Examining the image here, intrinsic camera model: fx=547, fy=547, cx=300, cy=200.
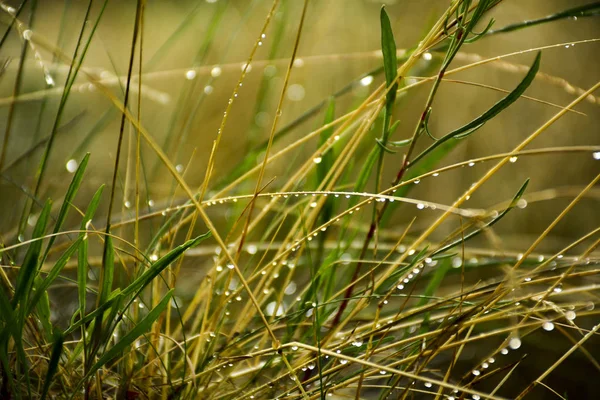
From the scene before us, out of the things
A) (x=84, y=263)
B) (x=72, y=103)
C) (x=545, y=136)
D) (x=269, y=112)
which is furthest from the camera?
(x=72, y=103)

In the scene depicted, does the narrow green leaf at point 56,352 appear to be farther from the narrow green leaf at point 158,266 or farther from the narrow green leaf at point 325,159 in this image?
the narrow green leaf at point 325,159

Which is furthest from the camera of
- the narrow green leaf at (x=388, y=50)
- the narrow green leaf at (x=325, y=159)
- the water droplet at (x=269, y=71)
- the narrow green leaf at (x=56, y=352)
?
the water droplet at (x=269, y=71)

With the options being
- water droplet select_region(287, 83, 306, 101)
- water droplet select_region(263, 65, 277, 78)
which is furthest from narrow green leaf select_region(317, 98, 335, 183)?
water droplet select_region(287, 83, 306, 101)

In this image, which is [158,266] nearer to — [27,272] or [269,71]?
[27,272]

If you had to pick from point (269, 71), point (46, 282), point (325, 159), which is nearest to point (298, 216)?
point (325, 159)

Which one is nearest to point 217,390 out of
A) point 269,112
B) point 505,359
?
point 505,359

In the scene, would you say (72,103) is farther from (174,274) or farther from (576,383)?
(576,383)

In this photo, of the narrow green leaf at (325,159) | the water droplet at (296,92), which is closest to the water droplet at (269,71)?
the narrow green leaf at (325,159)

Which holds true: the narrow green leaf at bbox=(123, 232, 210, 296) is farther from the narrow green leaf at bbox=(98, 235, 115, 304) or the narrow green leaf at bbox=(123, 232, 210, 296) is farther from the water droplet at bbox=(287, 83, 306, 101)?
the water droplet at bbox=(287, 83, 306, 101)

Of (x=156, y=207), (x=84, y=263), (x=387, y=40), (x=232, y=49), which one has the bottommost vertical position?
(x=84, y=263)
